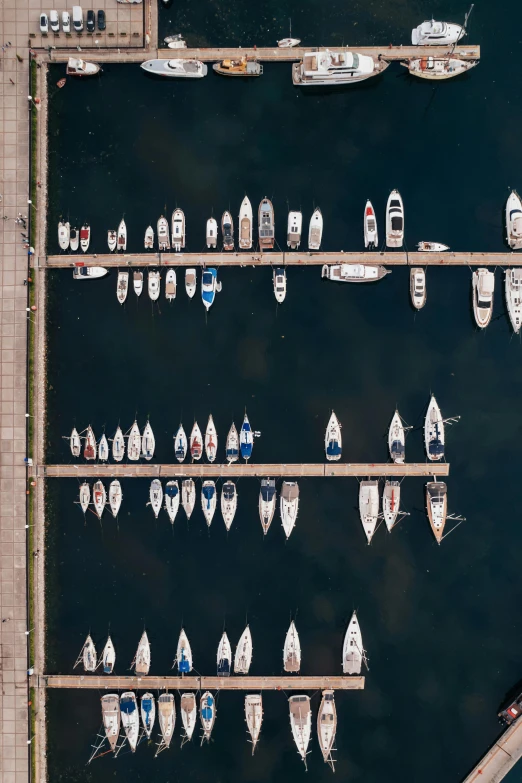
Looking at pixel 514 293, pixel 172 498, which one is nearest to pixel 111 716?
pixel 172 498

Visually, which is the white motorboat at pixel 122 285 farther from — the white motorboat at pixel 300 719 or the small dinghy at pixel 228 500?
the white motorboat at pixel 300 719

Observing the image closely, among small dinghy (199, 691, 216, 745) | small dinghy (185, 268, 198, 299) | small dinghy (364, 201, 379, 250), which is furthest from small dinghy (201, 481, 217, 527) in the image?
small dinghy (364, 201, 379, 250)

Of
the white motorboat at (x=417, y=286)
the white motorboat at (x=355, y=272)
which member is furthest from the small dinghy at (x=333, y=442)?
the white motorboat at (x=417, y=286)

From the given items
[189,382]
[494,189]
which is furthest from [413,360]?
[189,382]

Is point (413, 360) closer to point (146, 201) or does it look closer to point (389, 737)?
point (146, 201)

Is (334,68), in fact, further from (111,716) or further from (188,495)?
(111,716)
